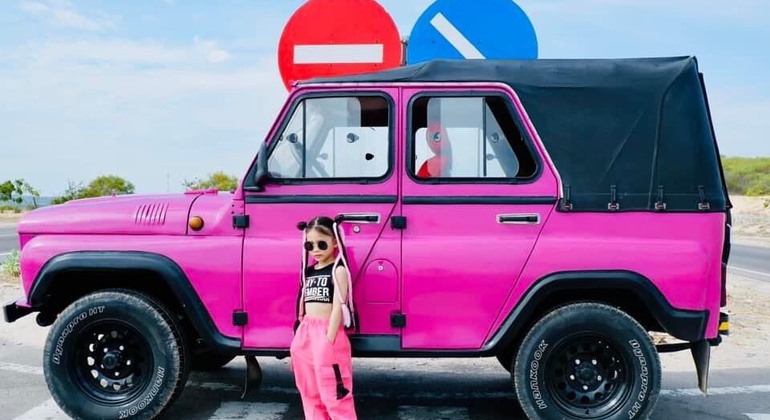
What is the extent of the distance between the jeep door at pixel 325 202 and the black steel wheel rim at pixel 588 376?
1.06 metres

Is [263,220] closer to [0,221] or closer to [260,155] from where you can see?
[260,155]

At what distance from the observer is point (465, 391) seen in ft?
18.9

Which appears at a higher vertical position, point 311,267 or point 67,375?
point 311,267

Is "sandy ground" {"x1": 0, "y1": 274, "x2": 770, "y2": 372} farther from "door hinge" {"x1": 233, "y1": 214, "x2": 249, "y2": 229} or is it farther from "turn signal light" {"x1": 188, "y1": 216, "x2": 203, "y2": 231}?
"turn signal light" {"x1": 188, "y1": 216, "x2": 203, "y2": 231}

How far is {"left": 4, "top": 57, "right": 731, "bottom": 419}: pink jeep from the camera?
14.6 feet

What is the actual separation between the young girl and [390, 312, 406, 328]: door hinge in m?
0.28

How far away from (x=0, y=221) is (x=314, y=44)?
30.7 m

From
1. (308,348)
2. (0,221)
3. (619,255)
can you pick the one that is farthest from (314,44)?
(0,221)

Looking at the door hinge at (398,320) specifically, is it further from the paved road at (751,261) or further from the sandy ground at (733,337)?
the paved road at (751,261)

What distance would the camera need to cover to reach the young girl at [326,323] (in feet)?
14.2

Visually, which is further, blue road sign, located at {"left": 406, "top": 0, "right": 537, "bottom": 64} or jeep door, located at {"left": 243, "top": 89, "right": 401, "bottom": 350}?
blue road sign, located at {"left": 406, "top": 0, "right": 537, "bottom": 64}

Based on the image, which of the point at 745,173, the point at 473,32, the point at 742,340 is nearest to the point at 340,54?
the point at 473,32

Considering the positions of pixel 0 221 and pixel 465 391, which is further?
pixel 0 221

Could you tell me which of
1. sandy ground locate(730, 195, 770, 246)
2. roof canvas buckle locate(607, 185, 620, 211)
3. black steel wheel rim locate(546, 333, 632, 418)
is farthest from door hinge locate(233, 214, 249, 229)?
sandy ground locate(730, 195, 770, 246)
